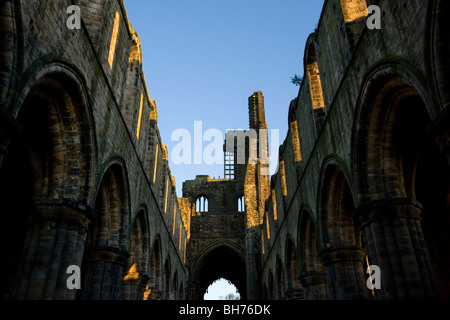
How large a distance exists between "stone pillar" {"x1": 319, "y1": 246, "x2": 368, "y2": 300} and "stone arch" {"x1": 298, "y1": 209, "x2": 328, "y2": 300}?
100 inches

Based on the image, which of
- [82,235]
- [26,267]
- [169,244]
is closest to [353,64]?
[82,235]

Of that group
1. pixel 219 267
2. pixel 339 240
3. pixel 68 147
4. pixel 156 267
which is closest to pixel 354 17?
pixel 339 240

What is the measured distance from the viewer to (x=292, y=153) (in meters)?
14.8

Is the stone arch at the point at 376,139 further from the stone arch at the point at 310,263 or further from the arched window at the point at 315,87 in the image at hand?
the stone arch at the point at 310,263

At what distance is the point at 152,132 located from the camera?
15.0m

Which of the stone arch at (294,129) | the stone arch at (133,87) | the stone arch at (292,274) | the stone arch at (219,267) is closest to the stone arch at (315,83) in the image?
the stone arch at (294,129)

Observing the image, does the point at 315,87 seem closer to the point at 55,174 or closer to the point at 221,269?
the point at 55,174

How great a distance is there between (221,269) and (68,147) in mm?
33295

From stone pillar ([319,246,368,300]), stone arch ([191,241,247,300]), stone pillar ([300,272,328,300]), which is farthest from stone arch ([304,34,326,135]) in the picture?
stone arch ([191,241,247,300])

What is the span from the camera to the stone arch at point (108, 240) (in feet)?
31.6

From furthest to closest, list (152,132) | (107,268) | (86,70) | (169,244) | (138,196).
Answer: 1. (169,244)
2. (152,132)
3. (138,196)
4. (107,268)
5. (86,70)
